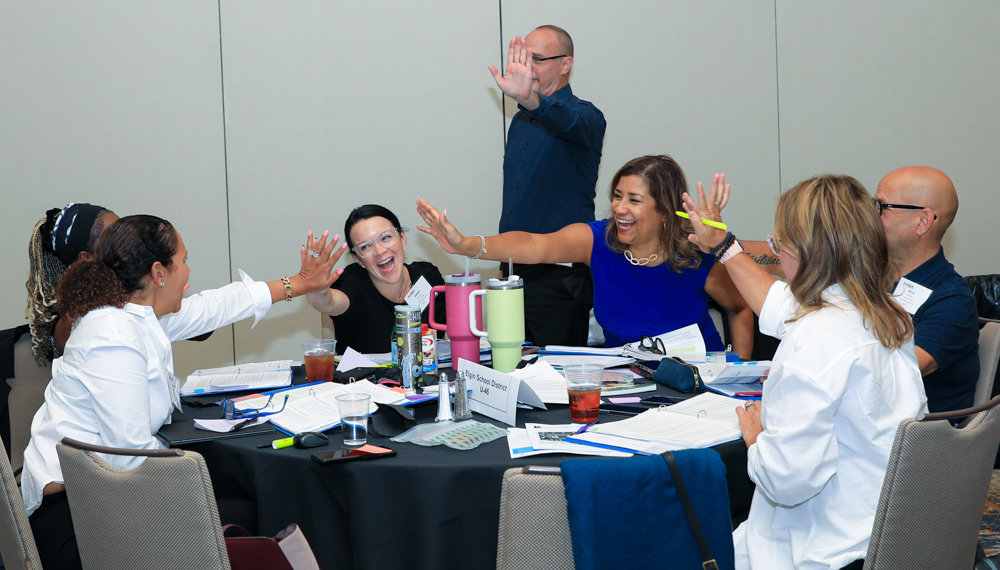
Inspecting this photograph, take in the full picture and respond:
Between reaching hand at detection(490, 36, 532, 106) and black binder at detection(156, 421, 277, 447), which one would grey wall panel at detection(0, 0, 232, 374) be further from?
black binder at detection(156, 421, 277, 447)

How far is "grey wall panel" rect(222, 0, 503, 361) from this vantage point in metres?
4.10

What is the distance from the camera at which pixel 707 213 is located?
8.50ft

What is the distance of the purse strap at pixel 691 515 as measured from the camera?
1.24 metres

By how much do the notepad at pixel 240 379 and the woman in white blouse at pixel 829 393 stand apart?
4.59 ft

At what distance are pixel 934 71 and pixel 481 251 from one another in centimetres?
379

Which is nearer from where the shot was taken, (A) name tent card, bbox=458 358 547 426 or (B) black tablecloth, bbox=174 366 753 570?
(B) black tablecloth, bbox=174 366 753 570

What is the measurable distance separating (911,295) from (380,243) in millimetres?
1831

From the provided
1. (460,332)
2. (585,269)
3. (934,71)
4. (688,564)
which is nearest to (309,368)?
(460,332)

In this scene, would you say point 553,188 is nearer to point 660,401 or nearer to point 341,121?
point 341,121

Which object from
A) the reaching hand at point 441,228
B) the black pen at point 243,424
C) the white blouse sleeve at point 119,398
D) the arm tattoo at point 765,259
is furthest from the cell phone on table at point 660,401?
→ the arm tattoo at point 765,259

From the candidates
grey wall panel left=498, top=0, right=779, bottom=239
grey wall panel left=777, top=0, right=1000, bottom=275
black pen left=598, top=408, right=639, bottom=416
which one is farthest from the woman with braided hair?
grey wall panel left=777, top=0, right=1000, bottom=275

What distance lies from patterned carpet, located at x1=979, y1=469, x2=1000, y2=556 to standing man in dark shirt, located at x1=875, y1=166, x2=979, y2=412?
0.82 metres

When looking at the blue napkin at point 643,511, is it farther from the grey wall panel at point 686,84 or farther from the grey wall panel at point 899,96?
the grey wall panel at point 899,96

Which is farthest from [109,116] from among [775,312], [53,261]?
[775,312]
